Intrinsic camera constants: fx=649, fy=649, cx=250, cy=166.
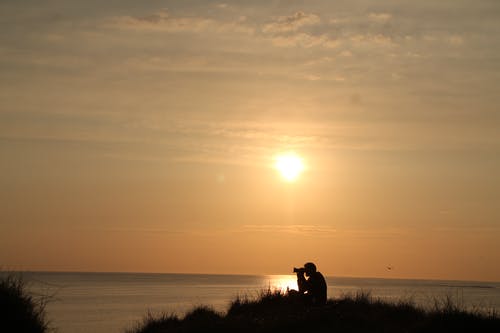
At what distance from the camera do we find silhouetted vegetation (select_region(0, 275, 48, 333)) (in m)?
13.8

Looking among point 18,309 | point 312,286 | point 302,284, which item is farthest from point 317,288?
point 18,309

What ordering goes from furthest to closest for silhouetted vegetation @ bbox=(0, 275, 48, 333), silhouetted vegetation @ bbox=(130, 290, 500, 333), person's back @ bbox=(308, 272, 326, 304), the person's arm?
1. the person's arm
2. person's back @ bbox=(308, 272, 326, 304)
3. silhouetted vegetation @ bbox=(130, 290, 500, 333)
4. silhouetted vegetation @ bbox=(0, 275, 48, 333)

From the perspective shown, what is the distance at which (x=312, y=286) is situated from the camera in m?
19.2

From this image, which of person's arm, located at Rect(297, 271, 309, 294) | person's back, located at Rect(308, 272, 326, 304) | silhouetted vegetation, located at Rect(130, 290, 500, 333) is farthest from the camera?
person's arm, located at Rect(297, 271, 309, 294)

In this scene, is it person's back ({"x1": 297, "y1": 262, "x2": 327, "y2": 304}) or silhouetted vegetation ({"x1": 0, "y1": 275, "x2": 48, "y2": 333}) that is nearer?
silhouetted vegetation ({"x1": 0, "y1": 275, "x2": 48, "y2": 333})

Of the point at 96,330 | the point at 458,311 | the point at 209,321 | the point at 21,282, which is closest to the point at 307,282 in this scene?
the point at 209,321

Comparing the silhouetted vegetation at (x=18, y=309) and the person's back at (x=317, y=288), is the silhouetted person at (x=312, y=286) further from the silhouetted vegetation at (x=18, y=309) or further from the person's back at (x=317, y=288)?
the silhouetted vegetation at (x=18, y=309)

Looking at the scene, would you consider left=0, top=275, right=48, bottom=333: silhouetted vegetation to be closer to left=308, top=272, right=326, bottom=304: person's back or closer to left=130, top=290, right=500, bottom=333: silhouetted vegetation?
left=130, top=290, right=500, bottom=333: silhouetted vegetation

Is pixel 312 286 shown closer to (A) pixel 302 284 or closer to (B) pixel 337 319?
(A) pixel 302 284

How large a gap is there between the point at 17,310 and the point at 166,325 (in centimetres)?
623

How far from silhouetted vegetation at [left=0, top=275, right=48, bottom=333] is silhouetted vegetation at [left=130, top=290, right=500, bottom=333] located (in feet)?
12.5

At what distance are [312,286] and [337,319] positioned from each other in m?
3.06

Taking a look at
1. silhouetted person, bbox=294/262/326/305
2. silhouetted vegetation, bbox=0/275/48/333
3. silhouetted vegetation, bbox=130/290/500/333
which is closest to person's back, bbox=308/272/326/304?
silhouetted person, bbox=294/262/326/305

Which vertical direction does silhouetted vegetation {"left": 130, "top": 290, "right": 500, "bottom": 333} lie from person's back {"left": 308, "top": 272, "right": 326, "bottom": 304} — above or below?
below
